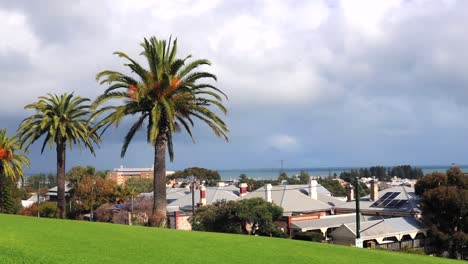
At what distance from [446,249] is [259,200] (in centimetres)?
1563

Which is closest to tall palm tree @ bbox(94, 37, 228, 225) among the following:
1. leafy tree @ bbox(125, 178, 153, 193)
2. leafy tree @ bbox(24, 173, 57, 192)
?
leafy tree @ bbox(125, 178, 153, 193)

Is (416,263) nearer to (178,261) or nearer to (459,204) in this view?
(178,261)

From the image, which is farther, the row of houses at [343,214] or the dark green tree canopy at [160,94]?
the row of houses at [343,214]

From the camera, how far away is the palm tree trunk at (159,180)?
23.2 metres

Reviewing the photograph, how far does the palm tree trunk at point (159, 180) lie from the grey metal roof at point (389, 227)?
873 inches

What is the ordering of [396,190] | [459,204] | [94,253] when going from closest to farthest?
[94,253]
[459,204]
[396,190]

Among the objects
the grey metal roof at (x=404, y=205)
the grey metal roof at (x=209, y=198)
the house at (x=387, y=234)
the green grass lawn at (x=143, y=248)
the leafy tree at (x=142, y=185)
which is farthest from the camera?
the leafy tree at (x=142, y=185)

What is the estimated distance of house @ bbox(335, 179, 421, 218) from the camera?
50.3 metres

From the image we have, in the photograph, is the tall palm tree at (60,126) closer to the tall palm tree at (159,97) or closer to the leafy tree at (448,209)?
the tall palm tree at (159,97)

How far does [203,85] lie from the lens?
24.6 meters

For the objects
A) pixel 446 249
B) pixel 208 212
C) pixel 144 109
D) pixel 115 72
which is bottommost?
pixel 446 249

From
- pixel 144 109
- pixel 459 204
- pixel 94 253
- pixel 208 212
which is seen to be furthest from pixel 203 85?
pixel 459 204

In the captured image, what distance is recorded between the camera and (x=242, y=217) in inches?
1654

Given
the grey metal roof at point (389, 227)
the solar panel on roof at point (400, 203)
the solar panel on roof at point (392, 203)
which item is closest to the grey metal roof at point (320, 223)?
the grey metal roof at point (389, 227)
